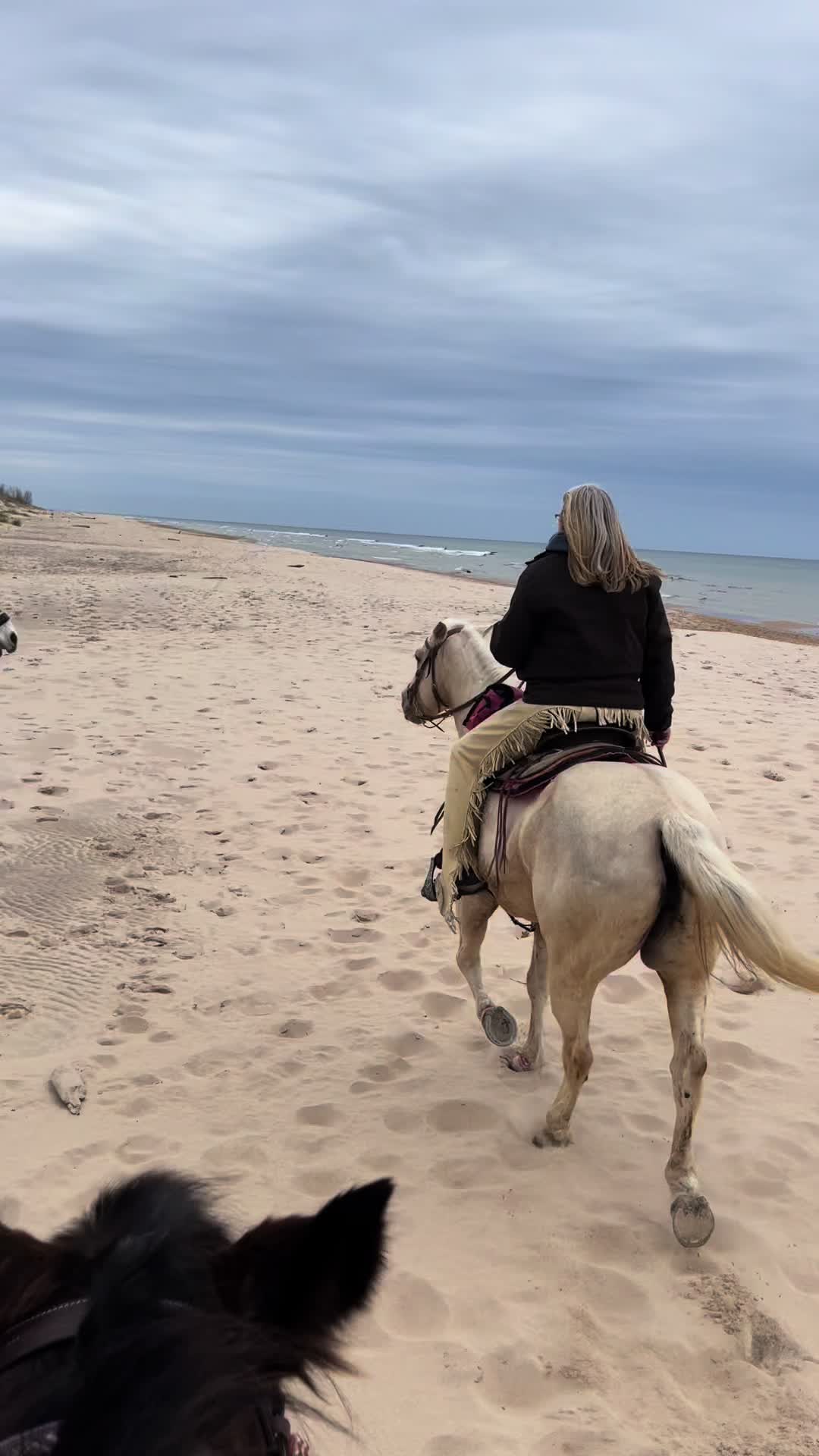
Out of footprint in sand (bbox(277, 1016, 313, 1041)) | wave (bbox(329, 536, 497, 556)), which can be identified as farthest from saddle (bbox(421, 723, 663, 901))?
wave (bbox(329, 536, 497, 556))

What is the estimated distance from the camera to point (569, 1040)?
3.52m

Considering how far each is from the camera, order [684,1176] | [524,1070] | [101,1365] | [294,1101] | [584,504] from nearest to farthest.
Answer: [101,1365] < [684,1176] < [584,504] < [294,1101] < [524,1070]

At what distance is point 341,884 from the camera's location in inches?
244

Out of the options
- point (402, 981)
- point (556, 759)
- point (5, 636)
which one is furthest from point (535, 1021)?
point (5, 636)

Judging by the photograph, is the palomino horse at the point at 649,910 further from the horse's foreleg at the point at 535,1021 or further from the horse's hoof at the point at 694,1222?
the horse's foreleg at the point at 535,1021

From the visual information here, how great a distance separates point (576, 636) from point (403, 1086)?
2.14 metres

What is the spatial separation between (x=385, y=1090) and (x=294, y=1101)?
1.34ft

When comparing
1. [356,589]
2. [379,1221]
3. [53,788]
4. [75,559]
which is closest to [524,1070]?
[379,1221]

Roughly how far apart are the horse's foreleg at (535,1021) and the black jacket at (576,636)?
47.7 inches

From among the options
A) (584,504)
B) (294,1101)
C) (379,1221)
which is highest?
(584,504)

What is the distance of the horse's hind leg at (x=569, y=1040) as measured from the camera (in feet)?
11.2

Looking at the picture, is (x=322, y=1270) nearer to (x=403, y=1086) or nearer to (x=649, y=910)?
(x=649, y=910)

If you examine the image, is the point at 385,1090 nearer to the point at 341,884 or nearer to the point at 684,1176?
the point at 684,1176

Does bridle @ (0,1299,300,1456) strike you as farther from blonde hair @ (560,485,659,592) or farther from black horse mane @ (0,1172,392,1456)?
blonde hair @ (560,485,659,592)
